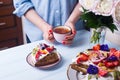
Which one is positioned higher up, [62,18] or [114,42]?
[62,18]

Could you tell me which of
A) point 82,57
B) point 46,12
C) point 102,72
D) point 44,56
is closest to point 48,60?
point 44,56

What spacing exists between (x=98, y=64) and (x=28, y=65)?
280 mm

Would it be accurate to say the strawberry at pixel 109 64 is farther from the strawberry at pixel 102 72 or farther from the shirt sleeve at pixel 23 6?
the shirt sleeve at pixel 23 6

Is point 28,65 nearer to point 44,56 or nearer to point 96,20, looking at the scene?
point 44,56

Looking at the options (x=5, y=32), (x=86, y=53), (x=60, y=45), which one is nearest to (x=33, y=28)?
(x=60, y=45)

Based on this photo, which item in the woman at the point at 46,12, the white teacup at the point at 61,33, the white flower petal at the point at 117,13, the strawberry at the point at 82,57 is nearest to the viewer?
the white flower petal at the point at 117,13

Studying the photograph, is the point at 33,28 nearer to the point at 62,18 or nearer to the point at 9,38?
the point at 62,18

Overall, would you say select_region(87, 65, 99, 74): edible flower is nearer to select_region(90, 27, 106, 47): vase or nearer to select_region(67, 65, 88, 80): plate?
select_region(67, 65, 88, 80): plate

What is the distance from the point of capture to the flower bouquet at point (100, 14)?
0.66 meters

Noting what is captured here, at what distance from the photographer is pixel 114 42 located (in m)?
1.06

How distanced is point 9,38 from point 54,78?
69.6 inches

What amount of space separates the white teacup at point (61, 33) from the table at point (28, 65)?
0.14 feet

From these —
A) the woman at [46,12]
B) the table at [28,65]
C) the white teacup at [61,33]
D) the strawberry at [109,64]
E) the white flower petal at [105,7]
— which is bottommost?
the table at [28,65]

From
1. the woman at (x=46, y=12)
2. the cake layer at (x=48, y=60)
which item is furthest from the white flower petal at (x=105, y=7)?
the woman at (x=46, y=12)
